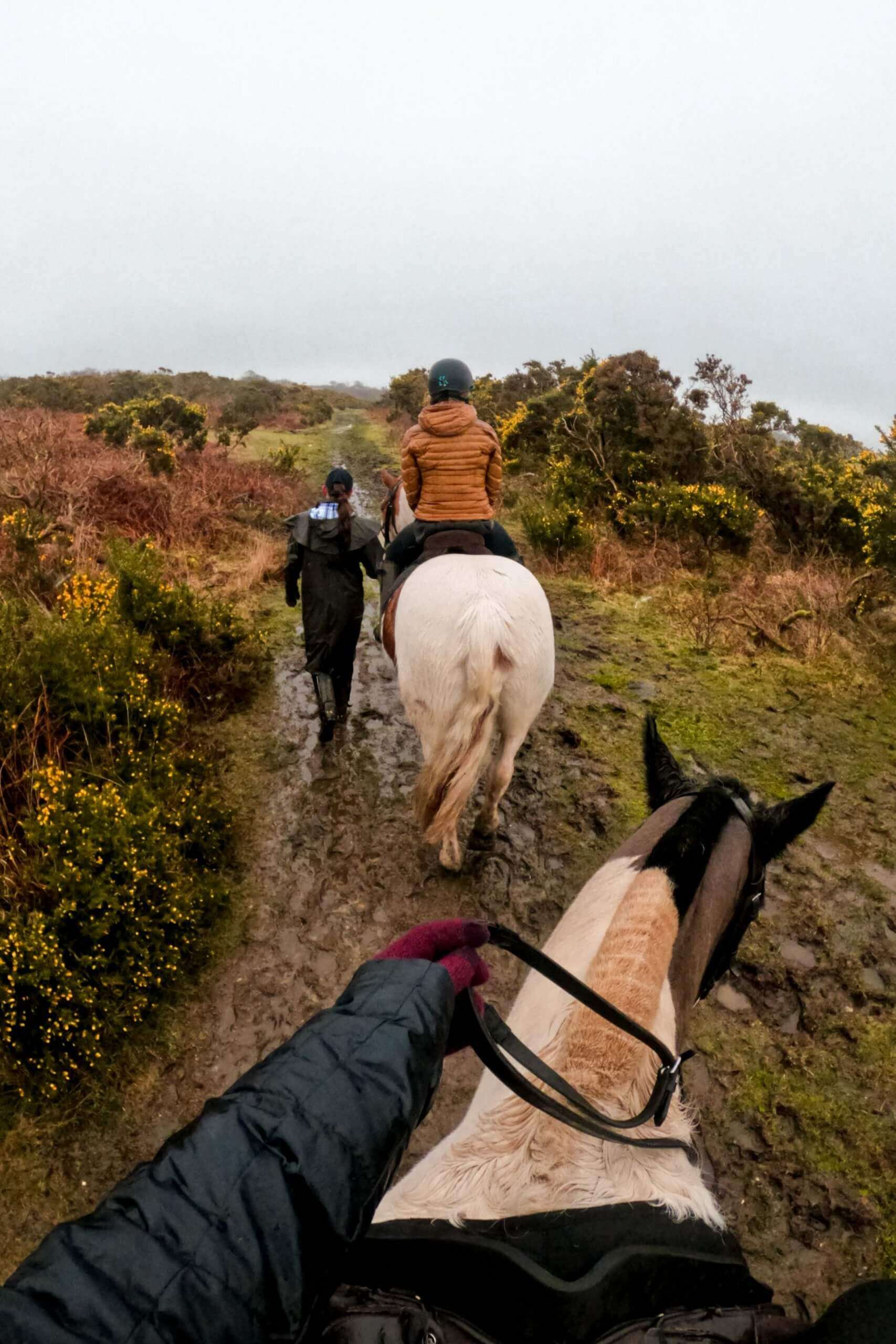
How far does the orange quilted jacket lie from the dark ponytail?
518mm

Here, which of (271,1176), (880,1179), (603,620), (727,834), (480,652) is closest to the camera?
(271,1176)

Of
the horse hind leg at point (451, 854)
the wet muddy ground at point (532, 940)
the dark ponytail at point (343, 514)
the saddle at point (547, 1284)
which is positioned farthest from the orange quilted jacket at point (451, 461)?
the saddle at point (547, 1284)

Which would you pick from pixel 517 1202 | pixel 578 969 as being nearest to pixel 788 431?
pixel 578 969

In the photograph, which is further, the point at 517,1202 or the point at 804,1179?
the point at 804,1179

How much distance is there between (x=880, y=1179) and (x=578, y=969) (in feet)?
5.52

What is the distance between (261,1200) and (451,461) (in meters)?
3.82

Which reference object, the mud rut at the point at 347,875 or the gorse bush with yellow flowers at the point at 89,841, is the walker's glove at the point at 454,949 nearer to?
the mud rut at the point at 347,875

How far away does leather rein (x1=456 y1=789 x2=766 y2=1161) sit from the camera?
128 centimetres

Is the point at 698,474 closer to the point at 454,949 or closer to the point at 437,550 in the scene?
the point at 437,550

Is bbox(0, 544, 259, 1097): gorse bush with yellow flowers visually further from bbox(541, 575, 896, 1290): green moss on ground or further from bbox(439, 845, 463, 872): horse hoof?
bbox(541, 575, 896, 1290): green moss on ground

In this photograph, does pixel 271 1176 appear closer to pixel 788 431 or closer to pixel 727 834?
pixel 727 834

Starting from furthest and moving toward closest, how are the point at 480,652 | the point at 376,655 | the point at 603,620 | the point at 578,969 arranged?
the point at 603,620 → the point at 376,655 → the point at 480,652 → the point at 578,969

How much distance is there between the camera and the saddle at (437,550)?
3791mm

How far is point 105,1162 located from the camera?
2332 mm
